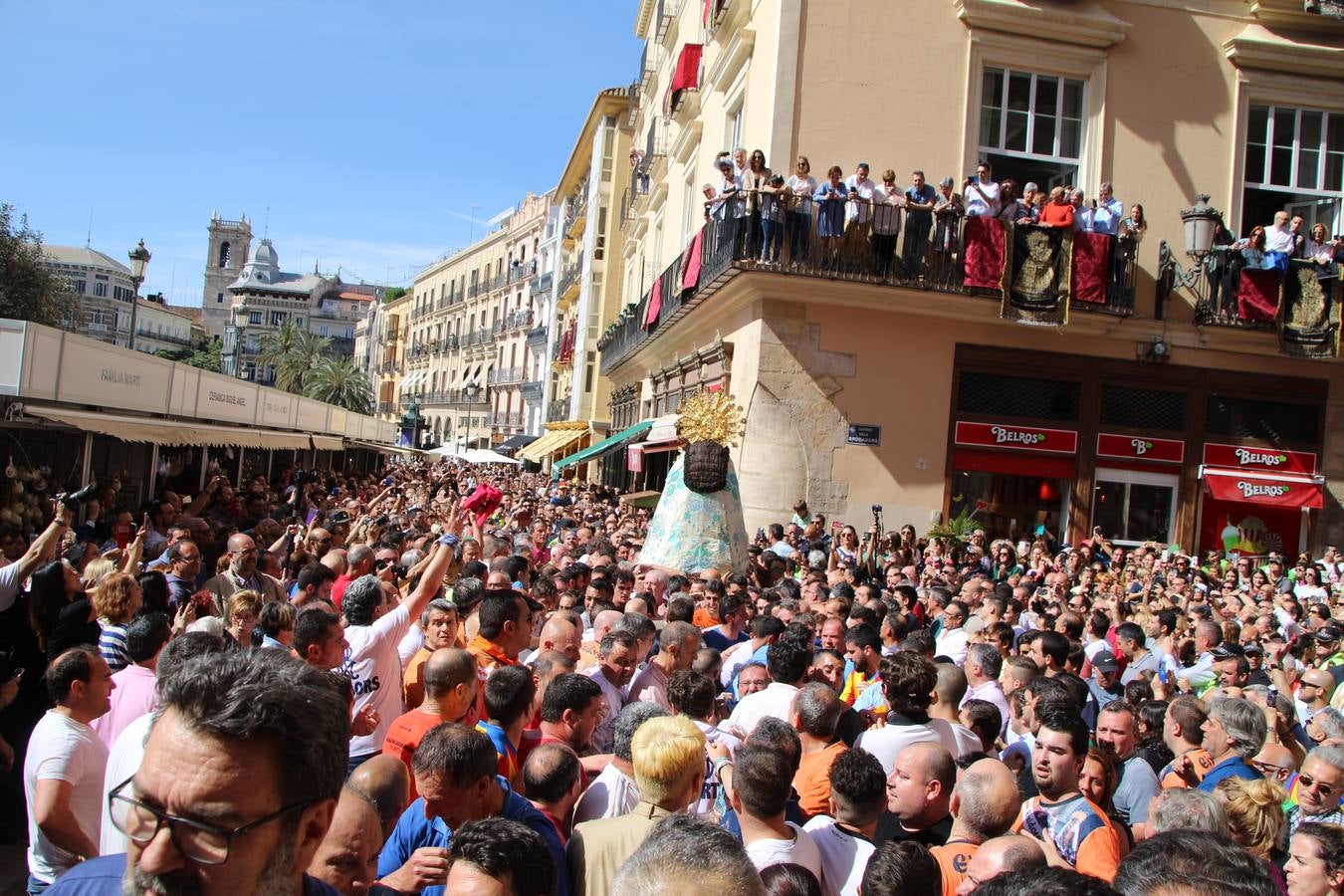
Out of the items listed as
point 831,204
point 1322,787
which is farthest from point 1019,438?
point 1322,787

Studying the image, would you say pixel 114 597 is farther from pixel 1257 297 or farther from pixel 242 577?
pixel 1257 297

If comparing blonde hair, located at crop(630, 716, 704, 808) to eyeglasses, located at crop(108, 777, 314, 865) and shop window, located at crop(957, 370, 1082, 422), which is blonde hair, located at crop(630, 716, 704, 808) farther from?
shop window, located at crop(957, 370, 1082, 422)

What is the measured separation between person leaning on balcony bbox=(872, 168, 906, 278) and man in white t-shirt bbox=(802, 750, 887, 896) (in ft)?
39.1

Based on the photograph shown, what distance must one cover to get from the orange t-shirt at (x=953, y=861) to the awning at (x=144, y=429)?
1025cm

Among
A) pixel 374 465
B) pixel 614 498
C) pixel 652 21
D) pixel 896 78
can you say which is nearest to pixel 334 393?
pixel 374 465

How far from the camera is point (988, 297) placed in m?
15.4

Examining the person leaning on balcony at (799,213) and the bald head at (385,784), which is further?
the person leaning on balcony at (799,213)

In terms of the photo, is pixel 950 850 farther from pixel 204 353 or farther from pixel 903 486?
pixel 204 353

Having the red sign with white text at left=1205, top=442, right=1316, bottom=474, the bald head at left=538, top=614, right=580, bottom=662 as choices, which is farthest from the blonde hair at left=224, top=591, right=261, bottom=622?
the red sign with white text at left=1205, top=442, right=1316, bottom=474

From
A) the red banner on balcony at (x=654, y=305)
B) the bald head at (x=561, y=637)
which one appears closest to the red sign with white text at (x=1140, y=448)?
the red banner on balcony at (x=654, y=305)

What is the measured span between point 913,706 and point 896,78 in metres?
13.4

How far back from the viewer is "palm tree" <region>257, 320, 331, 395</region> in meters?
79.6

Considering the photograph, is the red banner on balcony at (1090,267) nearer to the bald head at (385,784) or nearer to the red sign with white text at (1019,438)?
the red sign with white text at (1019,438)

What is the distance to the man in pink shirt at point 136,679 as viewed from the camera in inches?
169
